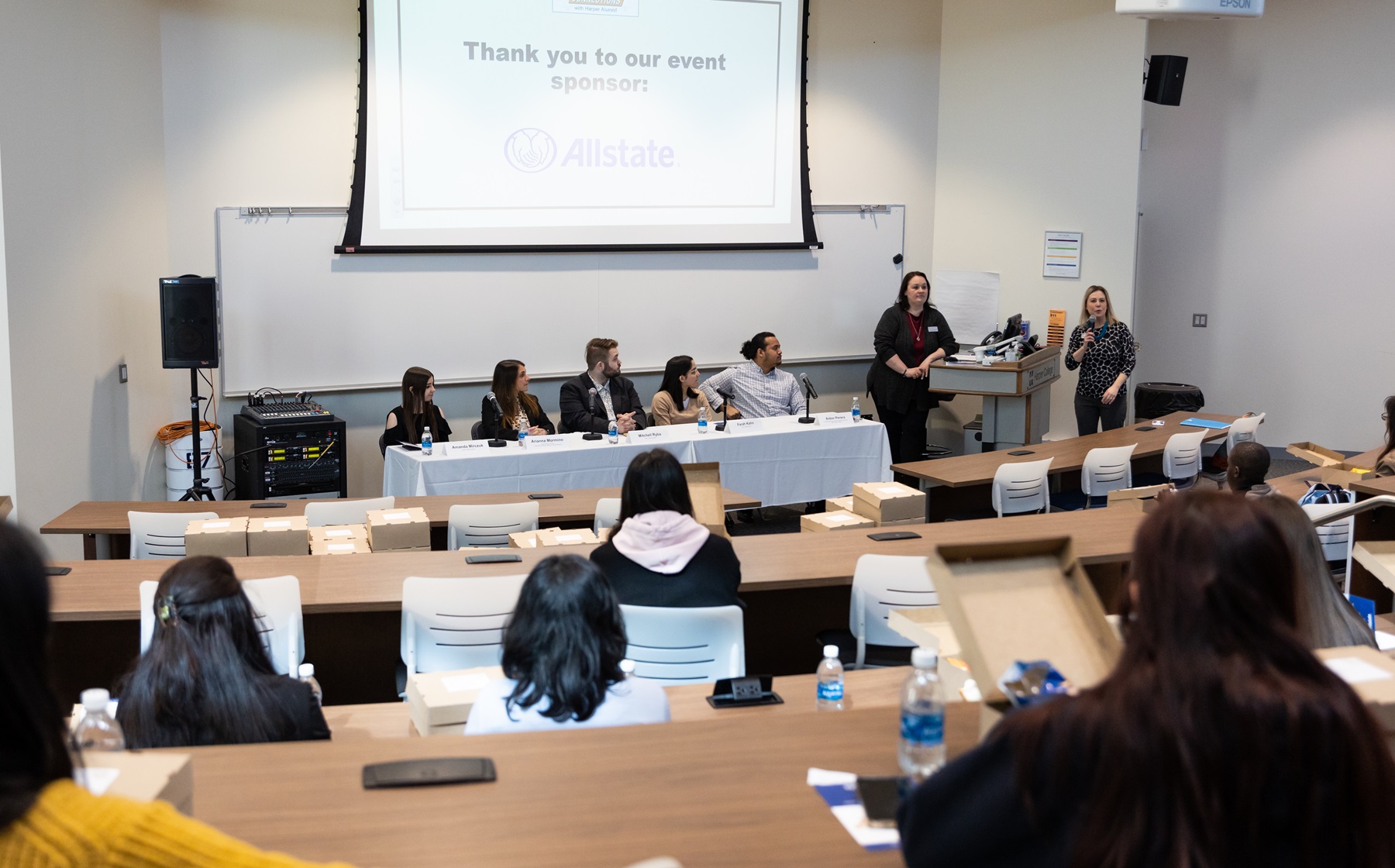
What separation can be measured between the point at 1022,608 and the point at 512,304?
692cm

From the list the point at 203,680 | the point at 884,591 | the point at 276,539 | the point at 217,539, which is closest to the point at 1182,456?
the point at 884,591

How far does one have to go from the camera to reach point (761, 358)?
8062 millimetres

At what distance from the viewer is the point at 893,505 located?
5.32 meters

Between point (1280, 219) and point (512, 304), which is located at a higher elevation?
point (1280, 219)

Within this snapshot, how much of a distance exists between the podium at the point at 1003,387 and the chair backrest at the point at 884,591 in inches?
186

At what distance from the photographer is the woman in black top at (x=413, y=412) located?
714cm

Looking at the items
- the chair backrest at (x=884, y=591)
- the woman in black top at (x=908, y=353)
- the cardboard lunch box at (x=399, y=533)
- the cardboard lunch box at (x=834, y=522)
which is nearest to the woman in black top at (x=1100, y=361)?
the woman in black top at (x=908, y=353)

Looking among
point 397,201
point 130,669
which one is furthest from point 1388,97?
point 130,669

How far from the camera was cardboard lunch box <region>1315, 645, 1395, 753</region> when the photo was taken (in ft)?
5.94

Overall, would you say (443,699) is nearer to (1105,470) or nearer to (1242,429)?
(1105,470)

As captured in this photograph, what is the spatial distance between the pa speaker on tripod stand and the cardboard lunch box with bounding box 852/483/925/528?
3.85 m

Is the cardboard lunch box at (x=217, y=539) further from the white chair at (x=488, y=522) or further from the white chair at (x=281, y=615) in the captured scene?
the white chair at (x=281, y=615)

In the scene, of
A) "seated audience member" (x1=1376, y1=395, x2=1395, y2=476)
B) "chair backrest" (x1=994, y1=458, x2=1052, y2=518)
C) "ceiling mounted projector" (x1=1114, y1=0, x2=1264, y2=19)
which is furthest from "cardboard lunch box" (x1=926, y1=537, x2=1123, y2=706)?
"ceiling mounted projector" (x1=1114, y1=0, x2=1264, y2=19)

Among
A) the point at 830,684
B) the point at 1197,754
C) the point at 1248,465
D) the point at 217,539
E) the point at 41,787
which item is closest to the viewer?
the point at 41,787
